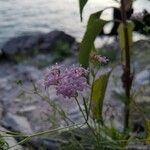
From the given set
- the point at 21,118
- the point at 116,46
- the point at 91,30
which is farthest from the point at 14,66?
the point at 91,30

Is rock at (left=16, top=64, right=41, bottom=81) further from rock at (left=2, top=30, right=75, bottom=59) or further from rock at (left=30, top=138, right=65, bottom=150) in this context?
rock at (left=30, top=138, right=65, bottom=150)

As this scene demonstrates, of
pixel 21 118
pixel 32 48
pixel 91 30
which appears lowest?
pixel 32 48

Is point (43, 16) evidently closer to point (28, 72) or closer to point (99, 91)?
point (28, 72)

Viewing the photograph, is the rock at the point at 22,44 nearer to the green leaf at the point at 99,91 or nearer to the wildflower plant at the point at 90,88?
the wildflower plant at the point at 90,88

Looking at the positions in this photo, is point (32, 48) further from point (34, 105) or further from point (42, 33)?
point (34, 105)

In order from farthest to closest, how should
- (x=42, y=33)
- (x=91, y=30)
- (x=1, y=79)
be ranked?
(x=42, y=33)
(x=1, y=79)
(x=91, y=30)

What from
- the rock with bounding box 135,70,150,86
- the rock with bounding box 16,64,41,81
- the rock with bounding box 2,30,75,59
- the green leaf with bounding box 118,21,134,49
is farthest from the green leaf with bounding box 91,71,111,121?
the rock with bounding box 2,30,75,59
